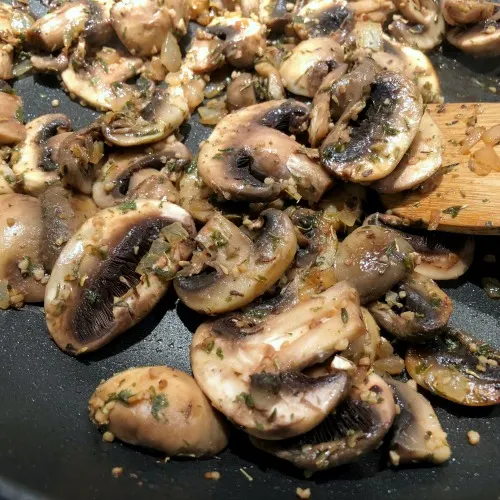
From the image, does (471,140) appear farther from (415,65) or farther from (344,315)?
(344,315)

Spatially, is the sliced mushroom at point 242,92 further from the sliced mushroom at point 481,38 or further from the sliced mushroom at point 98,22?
the sliced mushroom at point 481,38

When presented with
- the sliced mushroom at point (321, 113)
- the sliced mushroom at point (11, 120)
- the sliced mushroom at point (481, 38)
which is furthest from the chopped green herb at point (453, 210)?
the sliced mushroom at point (11, 120)

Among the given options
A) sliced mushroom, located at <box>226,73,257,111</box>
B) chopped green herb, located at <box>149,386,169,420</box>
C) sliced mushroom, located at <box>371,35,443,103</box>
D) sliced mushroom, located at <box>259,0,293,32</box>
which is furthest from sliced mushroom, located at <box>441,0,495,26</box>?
chopped green herb, located at <box>149,386,169,420</box>

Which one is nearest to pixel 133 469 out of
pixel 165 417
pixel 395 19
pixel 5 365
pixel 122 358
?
pixel 165 417

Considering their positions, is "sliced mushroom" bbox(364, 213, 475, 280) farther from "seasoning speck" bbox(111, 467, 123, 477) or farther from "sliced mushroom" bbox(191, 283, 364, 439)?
"seasoning speck" bbox(111, 467, 123, 477)

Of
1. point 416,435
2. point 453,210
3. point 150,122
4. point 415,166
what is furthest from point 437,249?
point 150,122

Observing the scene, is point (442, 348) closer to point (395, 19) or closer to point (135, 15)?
point (395, 19)
